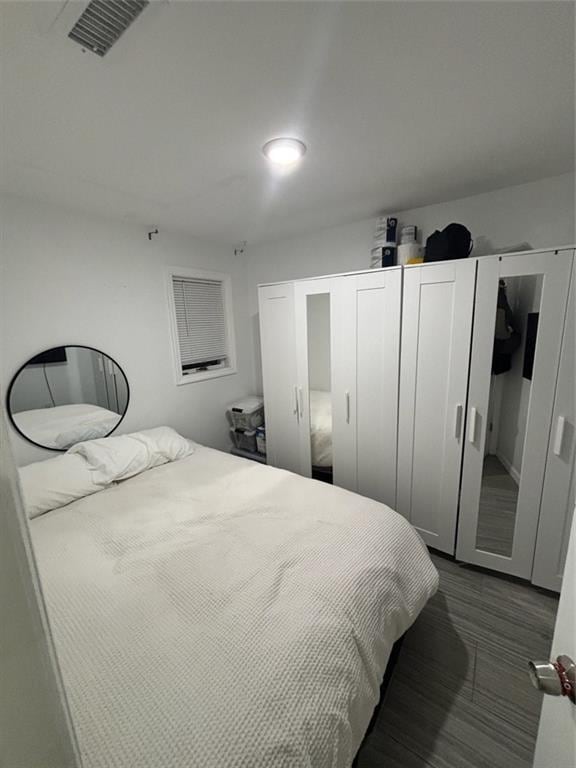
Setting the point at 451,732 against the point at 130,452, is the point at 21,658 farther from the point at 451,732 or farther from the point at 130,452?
the point at 130,452

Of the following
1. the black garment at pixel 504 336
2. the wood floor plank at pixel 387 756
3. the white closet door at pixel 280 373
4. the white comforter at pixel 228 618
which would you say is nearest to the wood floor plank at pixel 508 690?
the wood floor plank at pixel 387 756

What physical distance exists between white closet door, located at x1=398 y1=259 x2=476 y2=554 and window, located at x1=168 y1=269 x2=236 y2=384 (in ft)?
6.04

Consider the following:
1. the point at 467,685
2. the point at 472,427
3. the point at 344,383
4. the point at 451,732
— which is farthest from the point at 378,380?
the point at 451,732

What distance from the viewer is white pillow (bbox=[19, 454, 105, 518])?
5.77 ft

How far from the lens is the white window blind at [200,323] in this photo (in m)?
2.87

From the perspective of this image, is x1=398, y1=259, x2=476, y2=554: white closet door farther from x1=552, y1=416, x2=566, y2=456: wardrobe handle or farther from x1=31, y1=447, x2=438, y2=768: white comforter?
x1=31, y1=447, x2=438, y2=768: white comforter

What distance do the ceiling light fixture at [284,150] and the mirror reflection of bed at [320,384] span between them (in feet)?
3.31

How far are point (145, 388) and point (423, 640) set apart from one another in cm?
250

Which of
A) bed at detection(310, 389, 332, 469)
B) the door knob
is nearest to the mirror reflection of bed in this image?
bed at detection(310, 389, 332, 469)

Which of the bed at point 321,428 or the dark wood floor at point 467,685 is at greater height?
the bed at point 321,428

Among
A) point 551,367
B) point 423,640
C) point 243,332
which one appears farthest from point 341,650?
point 243,332

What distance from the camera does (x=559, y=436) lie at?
1723 millimetres

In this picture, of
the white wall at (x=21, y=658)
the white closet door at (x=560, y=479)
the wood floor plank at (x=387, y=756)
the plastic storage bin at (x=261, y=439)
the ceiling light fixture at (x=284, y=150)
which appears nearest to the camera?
the white wall at (x=21, y=658)

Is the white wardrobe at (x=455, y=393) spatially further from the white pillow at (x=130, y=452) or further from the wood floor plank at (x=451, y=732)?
the white pillow at (x=130, y=452)
